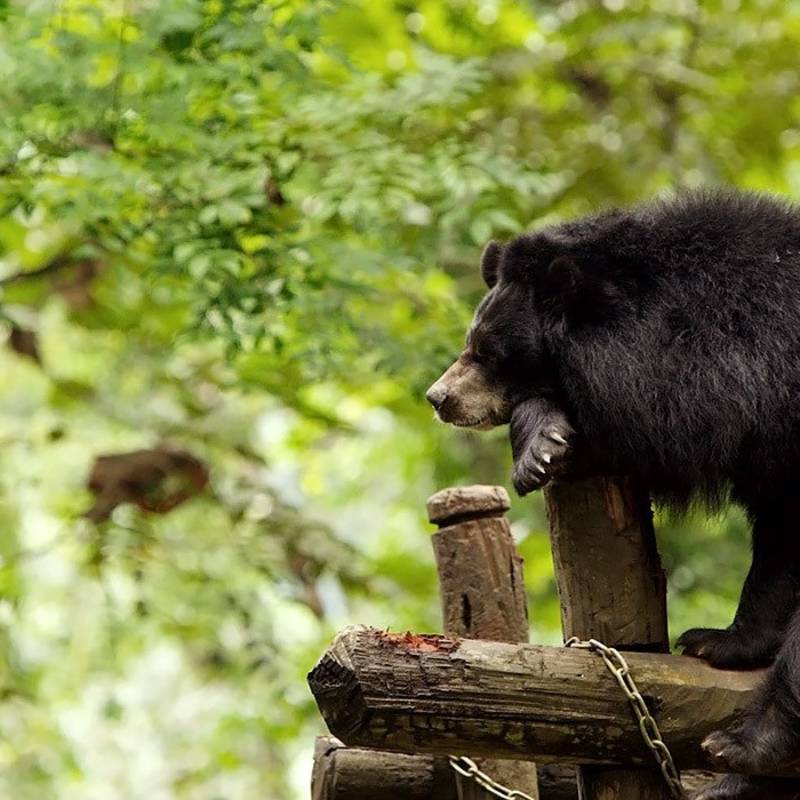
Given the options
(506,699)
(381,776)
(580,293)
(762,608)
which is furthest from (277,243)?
(506,699)

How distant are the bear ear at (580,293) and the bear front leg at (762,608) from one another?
0.49 metres

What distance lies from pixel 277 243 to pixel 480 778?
1.74m

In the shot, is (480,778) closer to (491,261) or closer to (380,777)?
(380,777)

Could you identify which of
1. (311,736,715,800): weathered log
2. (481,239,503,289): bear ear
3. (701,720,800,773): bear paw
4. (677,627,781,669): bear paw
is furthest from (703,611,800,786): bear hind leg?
(481,239,503,289): bear ear

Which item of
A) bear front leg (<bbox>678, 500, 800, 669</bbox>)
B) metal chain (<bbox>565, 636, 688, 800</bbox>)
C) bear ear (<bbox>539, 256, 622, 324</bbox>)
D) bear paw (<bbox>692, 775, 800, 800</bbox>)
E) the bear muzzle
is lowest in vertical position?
bear paw (<bbox>692, 775, 800, 800</bbox>)

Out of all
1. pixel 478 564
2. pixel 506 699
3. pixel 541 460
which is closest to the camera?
pixel 506 699

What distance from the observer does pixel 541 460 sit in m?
2.43

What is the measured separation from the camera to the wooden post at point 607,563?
8.31 feet

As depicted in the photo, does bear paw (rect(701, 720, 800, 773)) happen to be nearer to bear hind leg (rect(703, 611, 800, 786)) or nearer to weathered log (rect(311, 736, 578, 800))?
bear hind leg (rect(703, 611, 800, 786))

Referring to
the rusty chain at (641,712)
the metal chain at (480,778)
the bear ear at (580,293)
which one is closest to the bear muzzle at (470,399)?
the bear ear at (580,293)

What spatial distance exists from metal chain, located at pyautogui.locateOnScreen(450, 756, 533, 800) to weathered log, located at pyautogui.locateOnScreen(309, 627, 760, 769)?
0.43 m

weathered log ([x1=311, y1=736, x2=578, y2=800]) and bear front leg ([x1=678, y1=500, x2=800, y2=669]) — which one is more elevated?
bear front leg ([x1=678, y1=500, x2=800, y2=669])

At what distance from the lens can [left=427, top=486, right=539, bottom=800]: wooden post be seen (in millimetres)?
3008

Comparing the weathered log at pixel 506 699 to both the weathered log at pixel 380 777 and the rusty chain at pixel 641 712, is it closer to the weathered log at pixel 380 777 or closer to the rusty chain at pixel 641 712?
the rusty chain at pixel 641 712
